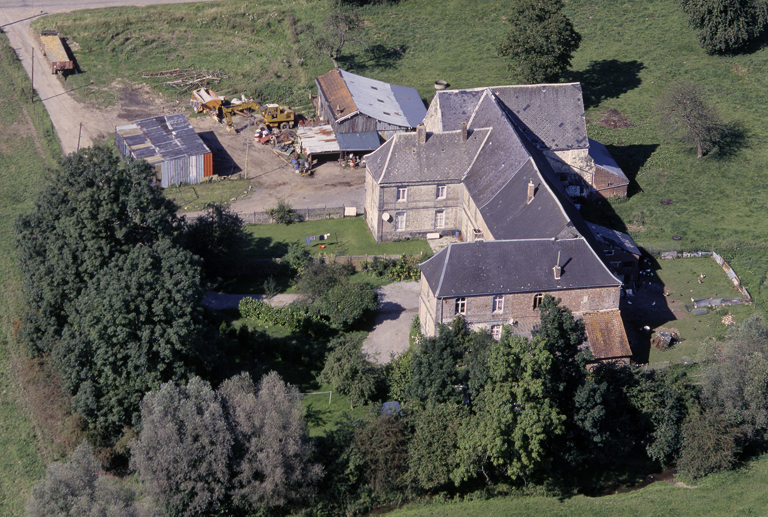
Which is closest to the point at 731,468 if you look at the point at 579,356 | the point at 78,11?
the point at 579,356

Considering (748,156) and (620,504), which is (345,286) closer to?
(620,504)

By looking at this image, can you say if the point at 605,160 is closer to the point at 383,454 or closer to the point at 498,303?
the point at 498,303

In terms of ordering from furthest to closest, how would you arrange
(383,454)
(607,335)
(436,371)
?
(607,335) < (436,371) < (383,454)

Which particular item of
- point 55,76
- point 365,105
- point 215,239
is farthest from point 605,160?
point 55,76

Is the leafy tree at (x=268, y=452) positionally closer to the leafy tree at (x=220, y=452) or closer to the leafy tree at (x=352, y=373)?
the leafy tree at (x=220, y=452)

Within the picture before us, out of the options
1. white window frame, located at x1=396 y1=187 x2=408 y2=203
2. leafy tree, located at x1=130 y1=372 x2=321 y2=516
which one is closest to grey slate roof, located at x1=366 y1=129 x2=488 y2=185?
white window frame, located at x1=396 y1=187 x2=408 y2=203

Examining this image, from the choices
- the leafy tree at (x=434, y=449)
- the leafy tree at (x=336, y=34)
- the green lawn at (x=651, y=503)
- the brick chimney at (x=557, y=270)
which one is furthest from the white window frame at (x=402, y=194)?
the leafy tree at (x=336, y=34)

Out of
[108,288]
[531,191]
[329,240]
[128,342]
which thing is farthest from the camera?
[329,240]
